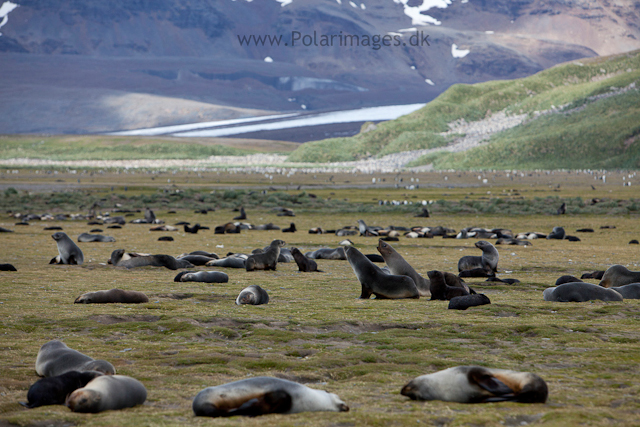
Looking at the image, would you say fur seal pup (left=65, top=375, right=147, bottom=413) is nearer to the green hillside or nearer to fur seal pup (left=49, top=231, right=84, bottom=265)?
fur seal pup (left=49, top=231, right=84, bottom=265)

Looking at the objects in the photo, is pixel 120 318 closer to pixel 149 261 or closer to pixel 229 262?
pixel 149 261

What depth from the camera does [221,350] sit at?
6863 mm

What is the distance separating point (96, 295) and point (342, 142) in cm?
13822

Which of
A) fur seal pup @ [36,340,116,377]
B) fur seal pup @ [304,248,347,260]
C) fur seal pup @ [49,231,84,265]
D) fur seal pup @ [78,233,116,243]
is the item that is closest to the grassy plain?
fur seal pup @ [36,340,116,377]

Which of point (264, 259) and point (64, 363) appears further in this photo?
point (264, 259)

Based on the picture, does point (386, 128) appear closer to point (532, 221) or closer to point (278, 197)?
point (278, 197)

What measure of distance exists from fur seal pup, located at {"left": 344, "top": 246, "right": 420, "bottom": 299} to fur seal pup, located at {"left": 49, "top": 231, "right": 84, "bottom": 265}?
7.00m

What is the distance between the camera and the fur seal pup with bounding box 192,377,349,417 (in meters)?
4.74

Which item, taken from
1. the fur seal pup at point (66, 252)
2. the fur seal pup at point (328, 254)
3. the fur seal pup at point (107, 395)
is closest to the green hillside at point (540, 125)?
the fur seal pup at point (328, 254)

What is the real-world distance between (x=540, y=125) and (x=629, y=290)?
372 ft

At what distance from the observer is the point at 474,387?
201 inches

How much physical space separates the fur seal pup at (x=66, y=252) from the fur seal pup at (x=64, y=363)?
917cm

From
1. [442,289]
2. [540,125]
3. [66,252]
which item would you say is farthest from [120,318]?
[540,125]

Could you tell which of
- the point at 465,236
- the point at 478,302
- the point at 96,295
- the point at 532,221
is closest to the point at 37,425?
the point at 96,295
